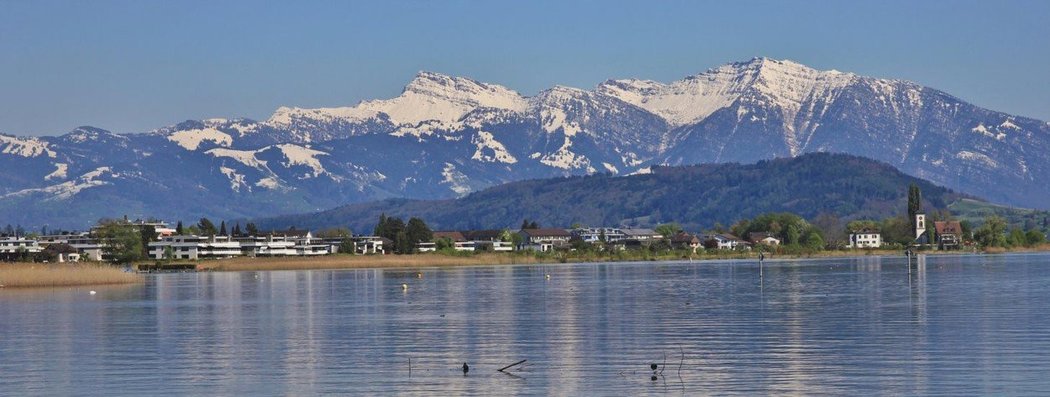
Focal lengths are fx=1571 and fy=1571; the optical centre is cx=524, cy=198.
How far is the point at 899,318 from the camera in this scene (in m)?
57.1

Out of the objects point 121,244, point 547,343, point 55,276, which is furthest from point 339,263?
point 547,343

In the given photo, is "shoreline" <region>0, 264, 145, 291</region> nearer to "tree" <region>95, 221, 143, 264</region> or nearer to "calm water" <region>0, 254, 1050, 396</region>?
"calm water" <region>0, 254, 1050, 396</region>

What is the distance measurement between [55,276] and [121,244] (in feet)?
236

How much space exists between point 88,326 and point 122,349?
1184cm

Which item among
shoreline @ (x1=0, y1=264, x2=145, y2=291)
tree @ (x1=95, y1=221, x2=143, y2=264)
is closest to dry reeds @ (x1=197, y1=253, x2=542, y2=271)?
tree @ (x1=95, y1=221, x2=143, y2=264)

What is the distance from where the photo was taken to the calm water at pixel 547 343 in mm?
37219

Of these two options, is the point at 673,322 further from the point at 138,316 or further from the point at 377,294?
the point at 377,294

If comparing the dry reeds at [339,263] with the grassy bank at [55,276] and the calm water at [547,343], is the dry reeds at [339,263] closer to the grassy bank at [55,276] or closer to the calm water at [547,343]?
the grassy bank at [55,276]

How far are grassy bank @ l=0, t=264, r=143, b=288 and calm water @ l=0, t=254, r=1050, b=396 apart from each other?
21.0 m

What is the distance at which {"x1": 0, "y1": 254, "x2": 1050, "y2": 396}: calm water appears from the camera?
3722cm

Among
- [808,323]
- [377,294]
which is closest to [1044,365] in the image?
[808,323]

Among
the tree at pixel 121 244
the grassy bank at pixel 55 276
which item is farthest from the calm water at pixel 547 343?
the tree at pixel 121 244

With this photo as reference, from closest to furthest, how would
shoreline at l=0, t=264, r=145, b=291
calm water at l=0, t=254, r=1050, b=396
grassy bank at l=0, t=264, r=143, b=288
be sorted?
calm water at l=0, t=254, r=1050, b=396
shoreline at l=0, t=264, r=145, b=291
grassy bank at l=0, t=264, r=143, b=288

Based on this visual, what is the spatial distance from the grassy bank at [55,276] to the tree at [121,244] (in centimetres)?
6362
